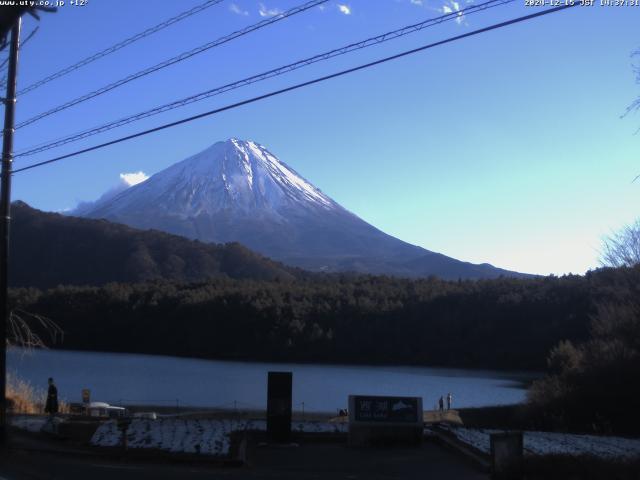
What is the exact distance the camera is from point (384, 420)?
1566 cm

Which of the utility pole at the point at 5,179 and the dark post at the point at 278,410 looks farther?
the dark post at the point at 278,410

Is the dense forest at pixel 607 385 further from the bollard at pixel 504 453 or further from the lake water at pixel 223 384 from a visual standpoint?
the bollard at pixel 504 453

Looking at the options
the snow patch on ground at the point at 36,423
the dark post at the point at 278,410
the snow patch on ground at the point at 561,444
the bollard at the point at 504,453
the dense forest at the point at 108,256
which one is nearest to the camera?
the bollard at the point at 504,453

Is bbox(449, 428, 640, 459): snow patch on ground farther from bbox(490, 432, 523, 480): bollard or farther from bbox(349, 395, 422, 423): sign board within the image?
bbox(490, 432, 523, 480): bollard

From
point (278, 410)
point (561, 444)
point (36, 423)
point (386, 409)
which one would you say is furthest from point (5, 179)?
point (561, 444)

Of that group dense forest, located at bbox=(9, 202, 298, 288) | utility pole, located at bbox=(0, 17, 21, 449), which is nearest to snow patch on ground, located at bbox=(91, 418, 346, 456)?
utility pole, located at bbox=(0, 17, 21, 449)

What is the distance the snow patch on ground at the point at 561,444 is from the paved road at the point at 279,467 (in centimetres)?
116

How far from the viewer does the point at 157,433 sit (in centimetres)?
1537

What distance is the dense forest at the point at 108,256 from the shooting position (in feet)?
425

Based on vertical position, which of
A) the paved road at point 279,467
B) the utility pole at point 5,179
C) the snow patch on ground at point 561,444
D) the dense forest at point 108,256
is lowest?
the paved road at point 279,467

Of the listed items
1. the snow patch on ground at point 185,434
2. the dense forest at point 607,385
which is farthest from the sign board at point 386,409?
the dense forest at point 607,385

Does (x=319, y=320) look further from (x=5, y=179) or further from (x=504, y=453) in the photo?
(x=504, y=453)

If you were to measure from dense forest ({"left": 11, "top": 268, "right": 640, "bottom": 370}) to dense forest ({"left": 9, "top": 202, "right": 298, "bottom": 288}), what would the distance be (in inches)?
1112

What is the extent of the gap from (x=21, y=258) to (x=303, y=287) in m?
55.4
